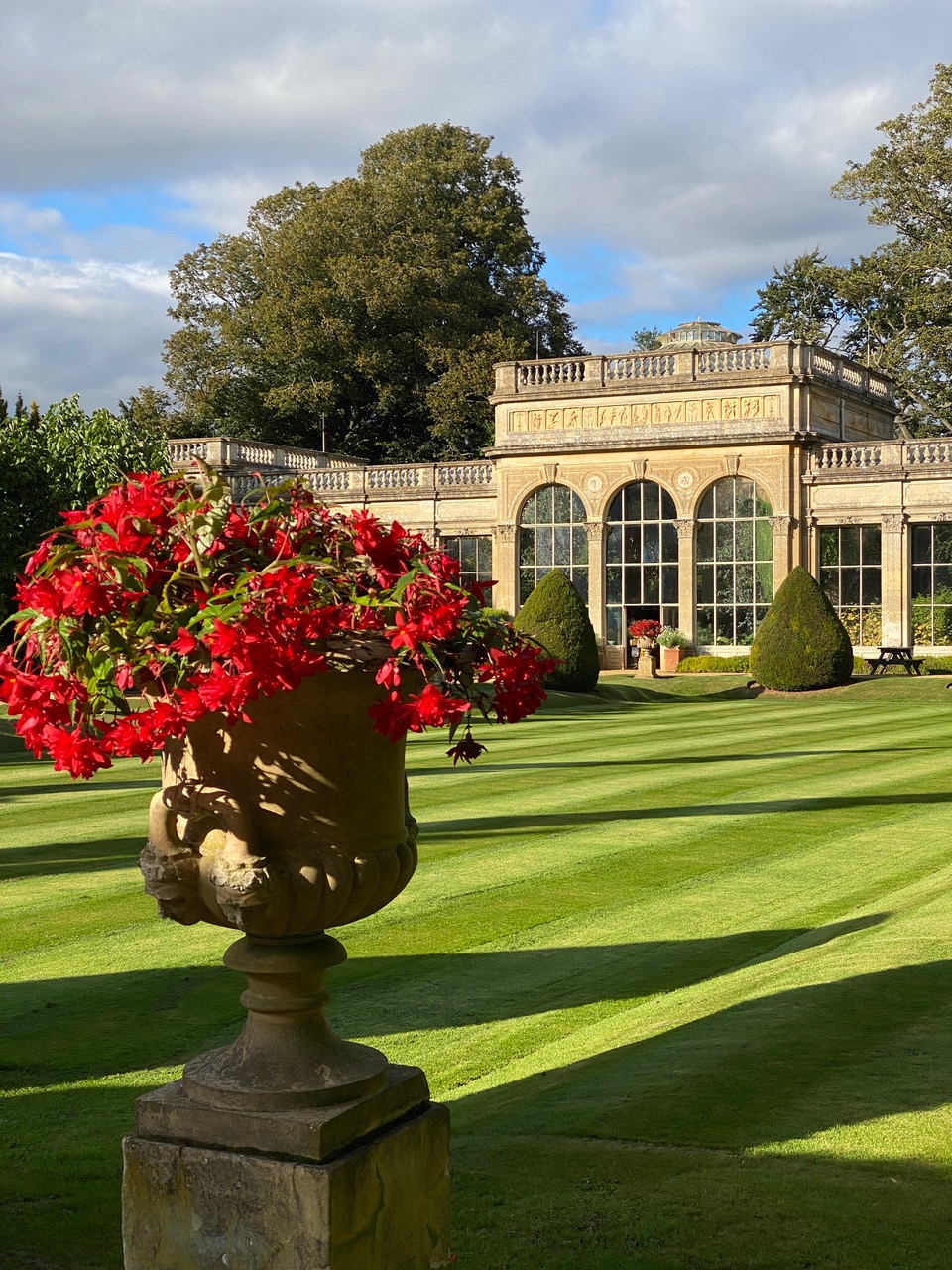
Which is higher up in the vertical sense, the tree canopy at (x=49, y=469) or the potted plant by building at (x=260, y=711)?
the tree canopy at (x=49, y=469)

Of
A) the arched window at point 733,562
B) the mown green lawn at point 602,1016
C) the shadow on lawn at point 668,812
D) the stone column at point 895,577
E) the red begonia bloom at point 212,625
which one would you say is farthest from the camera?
the arched window at point 733,562

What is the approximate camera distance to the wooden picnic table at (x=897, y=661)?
35112 mm

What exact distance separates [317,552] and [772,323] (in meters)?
56.0

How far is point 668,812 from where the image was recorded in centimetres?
1278

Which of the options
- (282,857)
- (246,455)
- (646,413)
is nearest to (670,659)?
(646,413)

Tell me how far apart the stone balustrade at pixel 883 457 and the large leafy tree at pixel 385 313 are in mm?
14943

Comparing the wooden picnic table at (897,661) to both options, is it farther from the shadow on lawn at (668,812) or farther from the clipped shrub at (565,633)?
the shadow on lawn at (668,812)

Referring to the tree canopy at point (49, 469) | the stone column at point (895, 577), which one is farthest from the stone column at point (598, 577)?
the tree canopy at point (49, 469)

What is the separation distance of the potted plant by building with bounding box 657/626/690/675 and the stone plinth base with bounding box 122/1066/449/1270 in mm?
35888

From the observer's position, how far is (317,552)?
3.94 m

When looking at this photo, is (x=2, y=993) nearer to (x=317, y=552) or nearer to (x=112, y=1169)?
(x=112, y=1169)

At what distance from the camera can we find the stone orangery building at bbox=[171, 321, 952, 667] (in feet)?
126

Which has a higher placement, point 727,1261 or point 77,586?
point 77,586

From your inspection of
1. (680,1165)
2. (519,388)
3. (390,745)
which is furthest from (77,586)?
(519,388)
